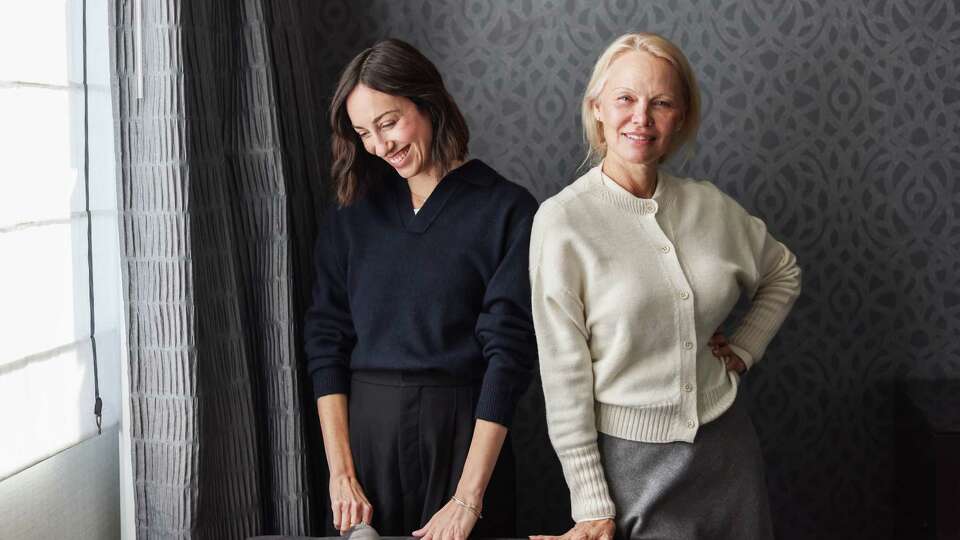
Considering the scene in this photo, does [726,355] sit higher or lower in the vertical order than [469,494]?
higher

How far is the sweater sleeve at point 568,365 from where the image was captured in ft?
5.36

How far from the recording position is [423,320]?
174cm

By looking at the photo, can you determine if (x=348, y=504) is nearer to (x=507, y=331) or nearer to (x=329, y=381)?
(x=329, y=381)

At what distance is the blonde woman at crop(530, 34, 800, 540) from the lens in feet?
5.38

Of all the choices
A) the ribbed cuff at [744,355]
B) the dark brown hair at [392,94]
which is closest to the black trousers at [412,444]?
the dark brown hair at [392,94]

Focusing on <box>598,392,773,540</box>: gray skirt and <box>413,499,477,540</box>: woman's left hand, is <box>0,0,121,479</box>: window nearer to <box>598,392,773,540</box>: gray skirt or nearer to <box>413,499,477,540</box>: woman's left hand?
<box>413,499,477,540</box>: woman's left hand

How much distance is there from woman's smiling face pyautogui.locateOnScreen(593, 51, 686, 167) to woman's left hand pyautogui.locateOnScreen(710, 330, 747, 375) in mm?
395

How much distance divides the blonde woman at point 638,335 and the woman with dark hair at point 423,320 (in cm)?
9

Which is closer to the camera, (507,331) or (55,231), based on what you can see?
(55,231)

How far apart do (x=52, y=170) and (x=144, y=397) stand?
0.42 metres

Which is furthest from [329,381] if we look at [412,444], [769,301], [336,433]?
[769,301]

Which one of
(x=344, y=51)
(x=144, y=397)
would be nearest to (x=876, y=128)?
(x=344, y=51)

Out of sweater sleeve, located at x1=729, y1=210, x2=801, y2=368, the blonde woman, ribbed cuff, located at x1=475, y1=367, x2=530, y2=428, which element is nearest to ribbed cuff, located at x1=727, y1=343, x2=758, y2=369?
sweater sleeve, located at x1=729, y1=210, x2=801, y2=368

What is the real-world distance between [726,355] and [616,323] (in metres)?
0.31
